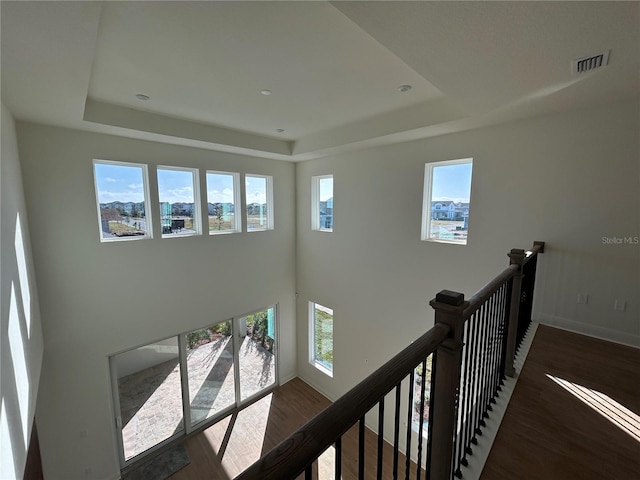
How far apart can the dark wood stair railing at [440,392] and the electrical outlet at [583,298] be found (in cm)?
161

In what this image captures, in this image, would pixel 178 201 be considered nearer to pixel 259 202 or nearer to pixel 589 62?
pixel 259 202

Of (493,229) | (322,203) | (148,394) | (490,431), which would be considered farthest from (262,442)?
(493,229)

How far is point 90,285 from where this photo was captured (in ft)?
13.1

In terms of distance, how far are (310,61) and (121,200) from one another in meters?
3.59

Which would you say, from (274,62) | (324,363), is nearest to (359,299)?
(324,363)

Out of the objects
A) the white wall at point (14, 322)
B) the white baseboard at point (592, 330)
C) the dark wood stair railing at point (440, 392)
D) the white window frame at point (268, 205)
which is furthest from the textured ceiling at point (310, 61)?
the white baseboard at point (592, 330)

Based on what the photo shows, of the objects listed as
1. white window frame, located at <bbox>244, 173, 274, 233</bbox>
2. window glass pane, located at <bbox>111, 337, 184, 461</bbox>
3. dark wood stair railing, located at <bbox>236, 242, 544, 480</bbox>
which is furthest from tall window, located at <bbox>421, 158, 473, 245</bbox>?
window glass pane, located at <bbox>111, 337, 184, 461</bbox>

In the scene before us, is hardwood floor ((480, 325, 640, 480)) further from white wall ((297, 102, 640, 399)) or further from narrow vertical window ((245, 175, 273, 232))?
narrow vertical window ((245, 175, 273, 232))

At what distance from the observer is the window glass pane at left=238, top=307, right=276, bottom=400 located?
238 inches

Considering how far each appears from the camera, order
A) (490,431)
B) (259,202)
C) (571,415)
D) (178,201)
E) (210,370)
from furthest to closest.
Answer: (259,202) < (210,370) < (178,201) < (571,415) < (490,431)

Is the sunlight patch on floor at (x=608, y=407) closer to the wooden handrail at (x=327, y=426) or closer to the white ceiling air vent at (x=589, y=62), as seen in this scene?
the wooden handrail at (x=327, y=426)

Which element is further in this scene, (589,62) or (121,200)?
(121,200)

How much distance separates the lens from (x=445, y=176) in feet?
14.0

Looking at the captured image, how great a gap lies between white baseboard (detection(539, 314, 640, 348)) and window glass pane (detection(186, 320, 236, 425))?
5.25 m
